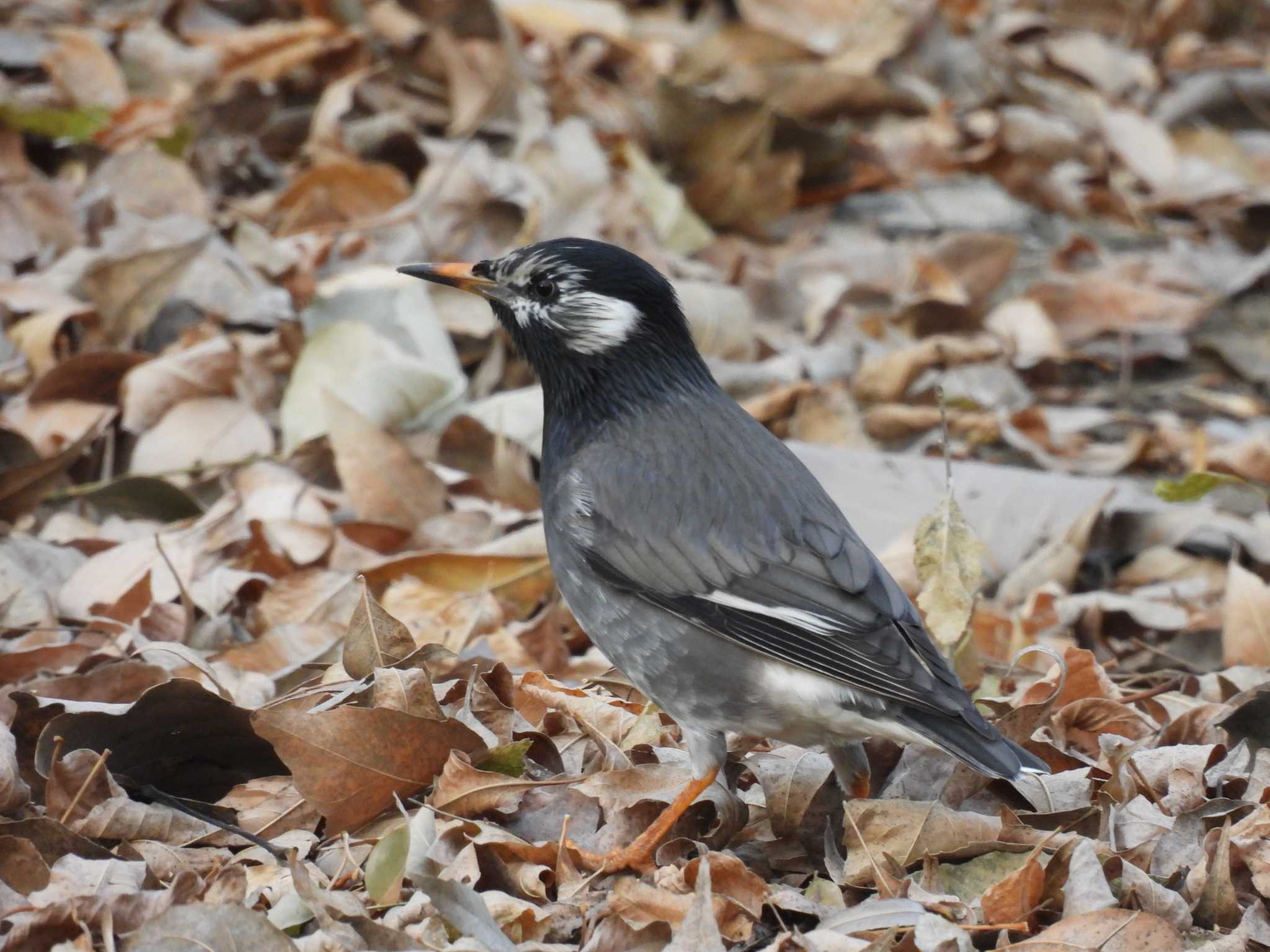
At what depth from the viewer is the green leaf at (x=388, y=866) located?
3.77 meters

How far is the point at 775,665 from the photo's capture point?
13.8ft

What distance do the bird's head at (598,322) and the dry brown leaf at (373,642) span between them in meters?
0.89

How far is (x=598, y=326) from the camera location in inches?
191

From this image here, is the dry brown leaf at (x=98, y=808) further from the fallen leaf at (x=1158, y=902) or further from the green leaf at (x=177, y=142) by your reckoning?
the green leaf at (x=177, y=142)

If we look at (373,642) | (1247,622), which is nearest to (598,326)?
(373,642)

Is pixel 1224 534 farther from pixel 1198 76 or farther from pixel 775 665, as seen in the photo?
pixel 1198 76

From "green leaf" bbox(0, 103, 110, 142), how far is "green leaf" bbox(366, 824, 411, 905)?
4941 millimetres

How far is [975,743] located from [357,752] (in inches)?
60.2

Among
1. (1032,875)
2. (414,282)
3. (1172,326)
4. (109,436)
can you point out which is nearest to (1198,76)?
(1172,326)

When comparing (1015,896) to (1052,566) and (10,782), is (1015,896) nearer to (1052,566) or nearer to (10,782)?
(10,782)

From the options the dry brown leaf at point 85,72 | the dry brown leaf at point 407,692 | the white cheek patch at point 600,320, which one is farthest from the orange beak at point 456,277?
the dry brown leaf at point 85,72

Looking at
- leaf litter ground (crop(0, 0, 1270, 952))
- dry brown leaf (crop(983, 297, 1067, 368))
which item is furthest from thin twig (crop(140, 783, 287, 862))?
dry brown leaf (crop(983, 297, 1067, 368))

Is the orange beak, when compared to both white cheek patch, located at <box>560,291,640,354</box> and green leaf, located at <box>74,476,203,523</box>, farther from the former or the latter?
green leaf, located at <box>74,476,203,523</box>

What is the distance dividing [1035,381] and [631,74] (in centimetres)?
321
